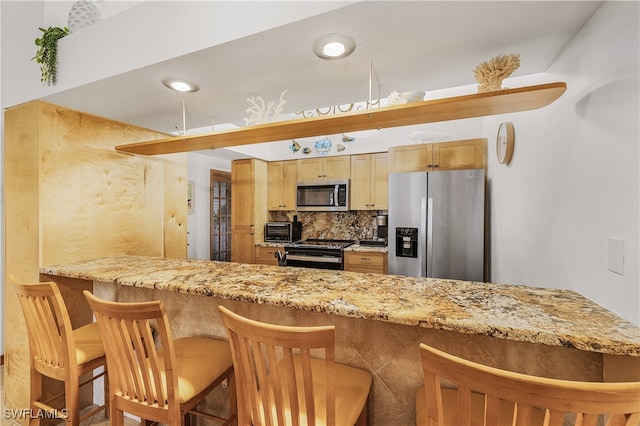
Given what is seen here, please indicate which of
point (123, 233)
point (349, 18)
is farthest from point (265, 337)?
point (123, 233)

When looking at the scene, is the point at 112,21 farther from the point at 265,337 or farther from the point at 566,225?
the point at 566,225

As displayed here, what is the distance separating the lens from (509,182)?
2.25 m

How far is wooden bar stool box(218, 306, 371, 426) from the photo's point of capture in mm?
764

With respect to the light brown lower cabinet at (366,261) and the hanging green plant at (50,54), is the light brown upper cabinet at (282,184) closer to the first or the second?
the light brown lower cabinet at (366,261)

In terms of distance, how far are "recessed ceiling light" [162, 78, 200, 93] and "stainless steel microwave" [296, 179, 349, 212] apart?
2564 mm

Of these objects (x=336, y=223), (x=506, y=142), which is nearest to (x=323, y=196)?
(x=336, y=223)

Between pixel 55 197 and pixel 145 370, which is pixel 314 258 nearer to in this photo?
pixel 55 197

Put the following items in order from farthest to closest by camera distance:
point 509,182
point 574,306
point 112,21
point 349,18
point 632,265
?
point 509,182 → point 112,21 → point 349,18 → point 574,306 → point 632,265

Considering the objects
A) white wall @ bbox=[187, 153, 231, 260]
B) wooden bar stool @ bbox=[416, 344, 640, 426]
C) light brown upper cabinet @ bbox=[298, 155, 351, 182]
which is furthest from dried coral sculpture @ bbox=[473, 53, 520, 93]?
white wall @ bbox=[187, 153, 231, 260]

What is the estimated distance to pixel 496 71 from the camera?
48.9 inches

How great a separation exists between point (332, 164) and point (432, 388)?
12.3ft

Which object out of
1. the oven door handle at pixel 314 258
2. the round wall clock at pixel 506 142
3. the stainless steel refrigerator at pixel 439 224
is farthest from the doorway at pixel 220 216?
the round wall clock at pixel 506 142

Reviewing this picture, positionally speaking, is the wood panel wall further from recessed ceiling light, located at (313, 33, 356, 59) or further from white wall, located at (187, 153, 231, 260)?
white wall, located at (187, 153, 231, 260)

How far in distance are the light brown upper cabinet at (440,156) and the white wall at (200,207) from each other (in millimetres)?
3316
